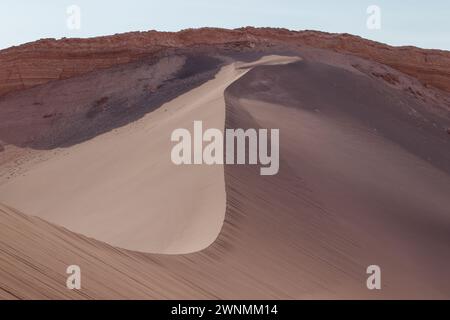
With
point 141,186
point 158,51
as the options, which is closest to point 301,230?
point 141,186

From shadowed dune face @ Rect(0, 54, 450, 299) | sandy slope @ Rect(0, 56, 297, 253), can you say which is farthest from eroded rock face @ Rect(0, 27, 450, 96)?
shadowed dune face @ Rect(0, 54, 450, 299)

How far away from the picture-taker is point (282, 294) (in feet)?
23.0

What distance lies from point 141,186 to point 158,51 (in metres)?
13.8

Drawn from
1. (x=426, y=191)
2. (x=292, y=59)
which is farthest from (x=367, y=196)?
(x=292, y=59)

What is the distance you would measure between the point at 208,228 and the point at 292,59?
13817mm

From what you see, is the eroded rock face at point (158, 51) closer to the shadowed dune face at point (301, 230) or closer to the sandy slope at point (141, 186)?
the sandy slope at point (141, 186)

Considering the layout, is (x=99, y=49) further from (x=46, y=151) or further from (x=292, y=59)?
(x=292, y=59)

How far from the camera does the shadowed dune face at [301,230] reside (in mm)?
5760

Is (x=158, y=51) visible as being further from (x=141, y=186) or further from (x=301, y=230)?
(x=301, y=230)

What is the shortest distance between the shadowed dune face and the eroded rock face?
7.51 metres

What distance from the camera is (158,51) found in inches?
980

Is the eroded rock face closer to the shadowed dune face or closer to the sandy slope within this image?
the sandy slope

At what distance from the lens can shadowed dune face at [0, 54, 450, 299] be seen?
5760mm

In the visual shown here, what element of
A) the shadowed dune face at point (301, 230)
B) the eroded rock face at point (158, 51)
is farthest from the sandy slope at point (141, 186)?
the eroded rock face at point (158, 51)
